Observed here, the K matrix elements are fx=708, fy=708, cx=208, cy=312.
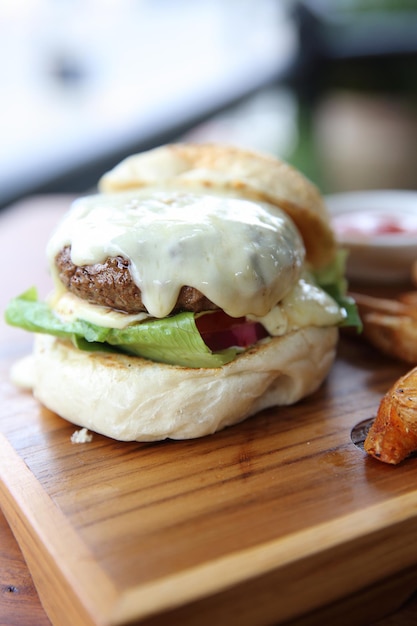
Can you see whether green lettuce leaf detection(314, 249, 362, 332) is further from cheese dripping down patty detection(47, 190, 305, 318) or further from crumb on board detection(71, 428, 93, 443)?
crumb on board detection(71, 428, 93, 443)

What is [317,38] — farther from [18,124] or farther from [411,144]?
[18,124]

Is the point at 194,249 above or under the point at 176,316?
above

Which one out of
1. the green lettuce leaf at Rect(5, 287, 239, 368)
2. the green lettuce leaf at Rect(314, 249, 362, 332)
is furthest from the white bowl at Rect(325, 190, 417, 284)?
the green lettuce leaf at Rect(5, 287, 239, 368)

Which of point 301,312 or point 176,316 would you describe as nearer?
point 176,316

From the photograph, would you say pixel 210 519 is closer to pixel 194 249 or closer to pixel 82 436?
pixel 82 436

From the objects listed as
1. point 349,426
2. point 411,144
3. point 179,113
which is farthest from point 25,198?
point 411,144

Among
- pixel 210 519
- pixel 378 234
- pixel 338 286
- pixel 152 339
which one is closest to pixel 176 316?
pixel 152 339
